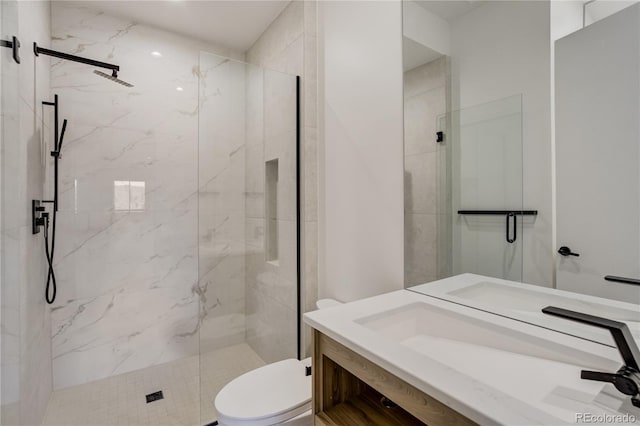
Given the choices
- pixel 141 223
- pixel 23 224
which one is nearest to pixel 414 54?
pixel 23 224

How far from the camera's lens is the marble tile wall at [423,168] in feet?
4.55

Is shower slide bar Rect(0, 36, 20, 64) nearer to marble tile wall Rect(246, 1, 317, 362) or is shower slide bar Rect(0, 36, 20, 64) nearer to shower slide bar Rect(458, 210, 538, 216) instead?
marble tile wall Rect(246, 1, 317, 362)

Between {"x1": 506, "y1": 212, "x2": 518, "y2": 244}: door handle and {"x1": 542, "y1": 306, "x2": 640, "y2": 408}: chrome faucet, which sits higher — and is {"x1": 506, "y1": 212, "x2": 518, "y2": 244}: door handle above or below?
above

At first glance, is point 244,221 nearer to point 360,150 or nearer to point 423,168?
point 360,150

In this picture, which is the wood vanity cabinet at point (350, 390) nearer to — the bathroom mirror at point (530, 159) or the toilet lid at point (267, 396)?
the toilet lid at point (267, 396)

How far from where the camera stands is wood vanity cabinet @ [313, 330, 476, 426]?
888 mm

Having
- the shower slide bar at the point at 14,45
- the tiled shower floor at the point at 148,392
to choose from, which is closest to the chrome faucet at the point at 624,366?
the tiled shower floor at the point at 148,392

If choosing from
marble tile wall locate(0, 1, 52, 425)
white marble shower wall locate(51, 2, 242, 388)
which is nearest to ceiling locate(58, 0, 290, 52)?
white marble shower wall locate(51, 2, 242, 388)

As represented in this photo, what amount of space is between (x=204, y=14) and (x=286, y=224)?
1.71 m

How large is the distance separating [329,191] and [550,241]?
123cm

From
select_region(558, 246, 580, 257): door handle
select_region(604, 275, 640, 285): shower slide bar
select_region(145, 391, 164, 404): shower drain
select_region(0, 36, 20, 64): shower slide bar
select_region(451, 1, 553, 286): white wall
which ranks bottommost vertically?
select_region(145, 391, 164, 404): shower drain

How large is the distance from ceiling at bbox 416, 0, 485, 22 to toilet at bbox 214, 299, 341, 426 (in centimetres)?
178

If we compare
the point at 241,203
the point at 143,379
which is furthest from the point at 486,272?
the point at 143,379

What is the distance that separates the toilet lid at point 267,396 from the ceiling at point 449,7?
5.85 feet
